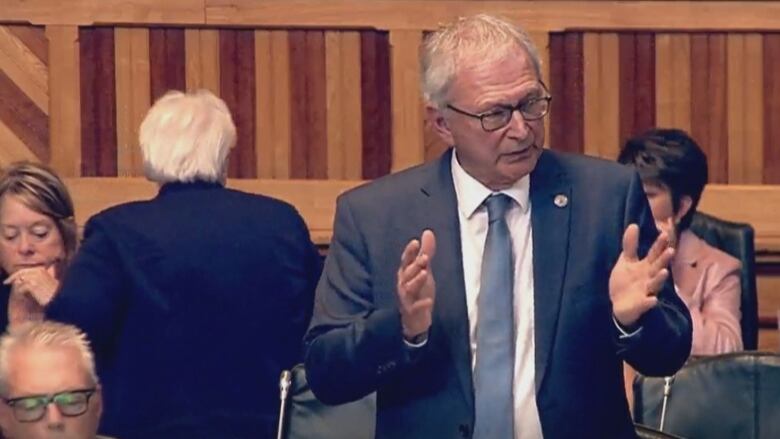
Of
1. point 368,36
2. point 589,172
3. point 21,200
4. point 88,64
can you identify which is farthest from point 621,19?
point 589,172

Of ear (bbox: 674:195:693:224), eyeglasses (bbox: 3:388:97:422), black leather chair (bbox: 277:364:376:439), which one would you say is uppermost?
ear (bbox: 674:195:693:224)

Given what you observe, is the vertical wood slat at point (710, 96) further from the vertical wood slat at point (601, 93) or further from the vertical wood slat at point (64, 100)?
the vertical wood slat at point (64, 100)

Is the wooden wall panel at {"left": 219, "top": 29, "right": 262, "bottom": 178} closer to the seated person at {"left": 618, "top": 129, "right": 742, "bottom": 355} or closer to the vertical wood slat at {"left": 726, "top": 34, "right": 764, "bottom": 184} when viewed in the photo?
the vertical wood slat at {"left": 726, "top": 34, "right": 764, "bottom": 184}

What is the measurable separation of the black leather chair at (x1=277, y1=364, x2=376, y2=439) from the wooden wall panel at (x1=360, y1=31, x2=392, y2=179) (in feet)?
8.28

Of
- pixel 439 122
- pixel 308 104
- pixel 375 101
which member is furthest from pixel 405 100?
pixel 439 122

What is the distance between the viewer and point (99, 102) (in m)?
6.91

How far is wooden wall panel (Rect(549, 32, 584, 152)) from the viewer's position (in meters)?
6.98

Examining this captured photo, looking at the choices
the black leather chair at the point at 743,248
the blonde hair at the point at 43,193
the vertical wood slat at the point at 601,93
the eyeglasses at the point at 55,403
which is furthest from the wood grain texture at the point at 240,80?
the eyeglasses at the point at 55,403

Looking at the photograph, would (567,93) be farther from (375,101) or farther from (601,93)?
(375,101)

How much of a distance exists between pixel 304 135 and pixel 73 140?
0.76 m

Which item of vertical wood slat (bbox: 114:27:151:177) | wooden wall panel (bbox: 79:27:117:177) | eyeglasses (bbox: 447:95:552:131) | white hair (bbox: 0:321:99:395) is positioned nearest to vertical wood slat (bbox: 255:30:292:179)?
vertical wood slat (bbox: 114:27:151:177)

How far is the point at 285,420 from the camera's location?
4.50 m

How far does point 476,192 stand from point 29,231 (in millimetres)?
1730

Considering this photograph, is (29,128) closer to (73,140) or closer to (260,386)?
(73,140)
